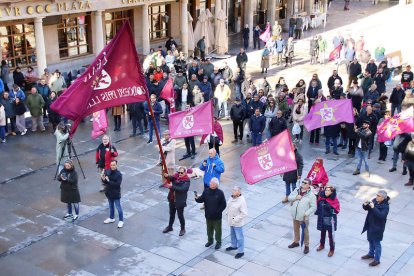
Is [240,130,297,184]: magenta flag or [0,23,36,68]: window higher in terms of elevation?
[0,23,36,68]: window

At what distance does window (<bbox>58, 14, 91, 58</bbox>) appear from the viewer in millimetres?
28328

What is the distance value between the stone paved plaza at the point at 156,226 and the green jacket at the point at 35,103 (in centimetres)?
120

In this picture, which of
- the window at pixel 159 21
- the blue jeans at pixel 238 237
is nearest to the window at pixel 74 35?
the window at pixel 159 21

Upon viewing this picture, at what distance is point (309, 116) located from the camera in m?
18.4

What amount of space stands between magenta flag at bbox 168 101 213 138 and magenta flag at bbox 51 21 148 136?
13.3ft

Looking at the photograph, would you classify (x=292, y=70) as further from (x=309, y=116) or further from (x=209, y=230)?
(x=209, y=230)

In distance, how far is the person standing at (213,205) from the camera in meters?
12.3

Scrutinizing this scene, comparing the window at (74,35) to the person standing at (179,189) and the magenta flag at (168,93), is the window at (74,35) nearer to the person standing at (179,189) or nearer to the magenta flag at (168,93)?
the magenta flag at (168,93)

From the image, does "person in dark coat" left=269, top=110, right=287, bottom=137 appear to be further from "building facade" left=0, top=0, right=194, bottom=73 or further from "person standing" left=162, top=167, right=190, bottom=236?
"building facade" left=0, top=0, right=194, bottom=73

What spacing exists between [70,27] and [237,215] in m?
18.9

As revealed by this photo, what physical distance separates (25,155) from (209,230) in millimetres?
8069

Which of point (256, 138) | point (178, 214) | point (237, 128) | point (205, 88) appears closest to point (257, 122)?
point (256, 138)

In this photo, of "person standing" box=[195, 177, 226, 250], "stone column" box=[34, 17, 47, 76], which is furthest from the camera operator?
"stone column" box=[34, 17, 47, 76]

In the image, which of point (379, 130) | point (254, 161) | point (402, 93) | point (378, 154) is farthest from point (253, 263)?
point (402, 93)
